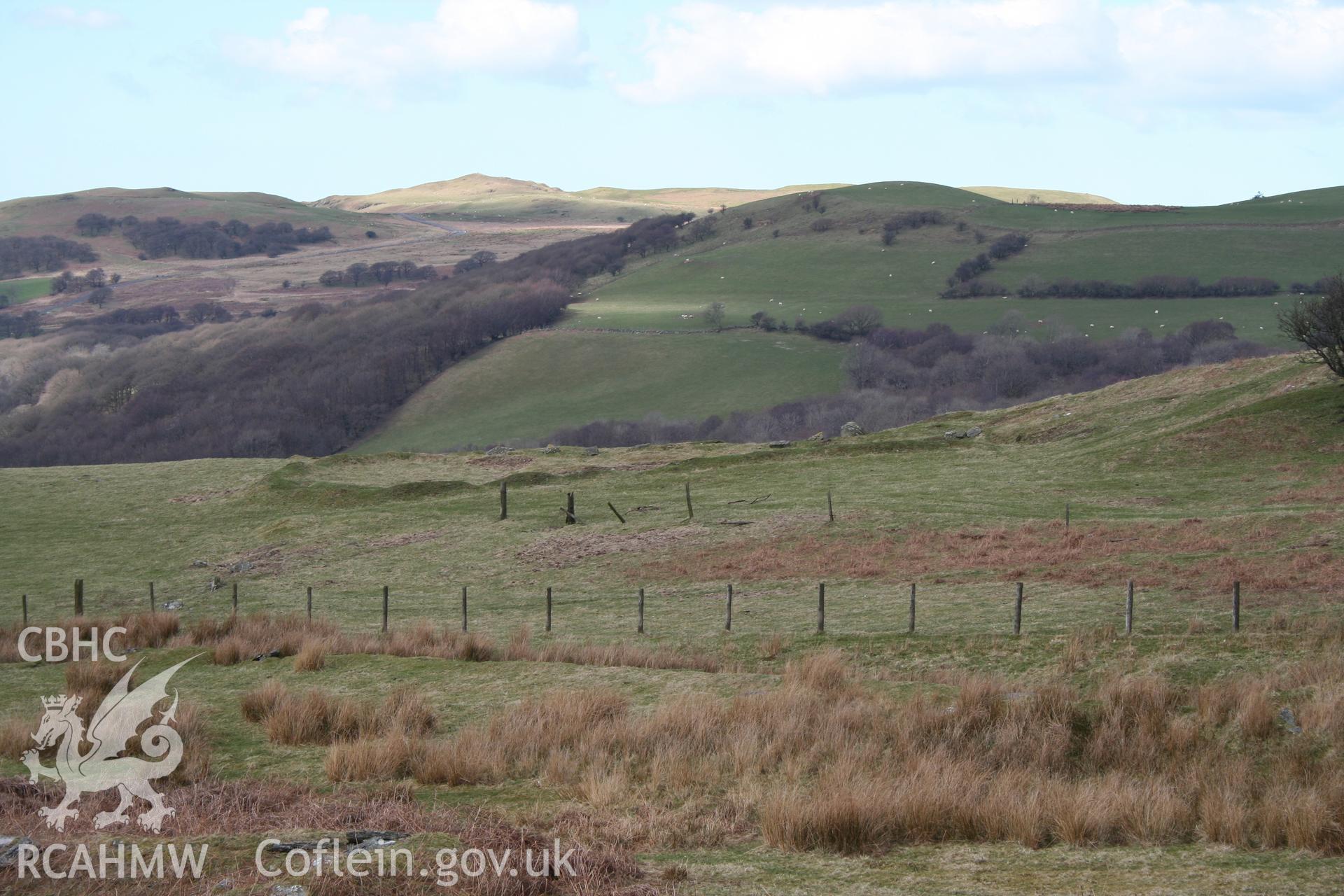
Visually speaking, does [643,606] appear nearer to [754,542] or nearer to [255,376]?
[754,542]

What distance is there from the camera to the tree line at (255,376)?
11838cm

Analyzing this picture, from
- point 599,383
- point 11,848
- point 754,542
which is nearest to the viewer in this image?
point 11,848

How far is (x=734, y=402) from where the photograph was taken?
110 metres

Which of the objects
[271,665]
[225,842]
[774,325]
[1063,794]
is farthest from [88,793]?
[774,325]

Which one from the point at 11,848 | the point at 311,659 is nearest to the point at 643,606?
the point at 311,659

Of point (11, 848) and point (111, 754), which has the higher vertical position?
point (11, 848)

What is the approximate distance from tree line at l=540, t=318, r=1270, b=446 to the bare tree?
52.1 metres

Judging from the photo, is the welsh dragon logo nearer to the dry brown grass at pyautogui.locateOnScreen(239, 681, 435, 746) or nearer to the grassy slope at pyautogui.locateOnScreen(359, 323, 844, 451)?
the dry brown grass at pyautogui.locateOnScreen(239, 681, 435, 746)

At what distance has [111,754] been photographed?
12664 mm

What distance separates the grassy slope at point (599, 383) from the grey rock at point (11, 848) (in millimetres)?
94197

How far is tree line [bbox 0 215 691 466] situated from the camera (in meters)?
118

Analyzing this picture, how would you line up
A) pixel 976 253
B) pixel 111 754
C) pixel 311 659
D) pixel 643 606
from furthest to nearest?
pixel 976 253 → pixel 643 606 → pixel 311 659 → pixel 111 754

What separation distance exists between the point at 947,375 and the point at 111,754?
106886 mm

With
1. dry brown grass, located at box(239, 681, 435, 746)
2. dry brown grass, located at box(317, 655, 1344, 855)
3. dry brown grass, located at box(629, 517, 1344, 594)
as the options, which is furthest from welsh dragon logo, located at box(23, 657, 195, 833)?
dry brown grass, located at box(629, 517, 1344, 594)
